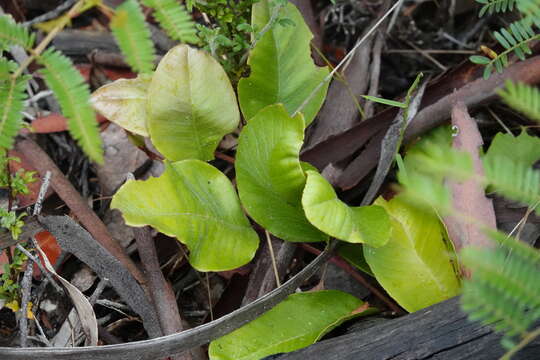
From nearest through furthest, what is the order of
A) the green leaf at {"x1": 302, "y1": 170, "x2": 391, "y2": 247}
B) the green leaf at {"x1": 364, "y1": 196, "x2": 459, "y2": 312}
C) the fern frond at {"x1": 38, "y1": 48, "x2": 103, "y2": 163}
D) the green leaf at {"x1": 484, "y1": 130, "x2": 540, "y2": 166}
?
the fern frond at {"x1": 38, "y1": 48, "x2": 103, "y2": 163}
the green leaf at {"x1": 302, "y1": 170, "x2": 391, "y2": 247}
the green leaf at {"x1": 364, "y1": 196, "x2": 459, "y2": 312}
the green leaf at {"x1": 484, "y1": 130, "x2": 540, "y2": 166}

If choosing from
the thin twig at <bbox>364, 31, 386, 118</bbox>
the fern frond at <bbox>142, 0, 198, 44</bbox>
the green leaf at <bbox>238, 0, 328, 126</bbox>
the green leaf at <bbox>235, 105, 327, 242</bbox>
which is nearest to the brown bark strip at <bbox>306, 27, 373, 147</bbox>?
the thin twig at <bbox>364, 31, 386, 118</bbox>

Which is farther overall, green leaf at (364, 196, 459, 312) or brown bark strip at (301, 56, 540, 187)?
brown bark strip at (301, 56, 540, 187)

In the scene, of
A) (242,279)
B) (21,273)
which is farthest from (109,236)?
(242,279)

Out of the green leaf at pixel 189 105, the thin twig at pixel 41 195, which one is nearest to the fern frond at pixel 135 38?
the green leaf at pixel 189 105

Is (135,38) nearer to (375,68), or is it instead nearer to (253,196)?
(253,196)

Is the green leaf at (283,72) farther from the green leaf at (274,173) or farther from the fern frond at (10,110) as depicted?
the fern frond at (10,110)

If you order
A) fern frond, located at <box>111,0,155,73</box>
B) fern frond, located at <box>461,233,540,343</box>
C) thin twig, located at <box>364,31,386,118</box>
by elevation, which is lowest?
fern frond, located at <box>461,233,540,343</box>

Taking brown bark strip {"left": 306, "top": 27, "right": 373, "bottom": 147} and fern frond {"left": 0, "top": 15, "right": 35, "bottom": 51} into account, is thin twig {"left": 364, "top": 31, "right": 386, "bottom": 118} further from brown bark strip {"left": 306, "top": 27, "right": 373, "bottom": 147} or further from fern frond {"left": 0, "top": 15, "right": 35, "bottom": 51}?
fern frond {"left": 0, "top": 15, "right": 35, "bottom": 51}

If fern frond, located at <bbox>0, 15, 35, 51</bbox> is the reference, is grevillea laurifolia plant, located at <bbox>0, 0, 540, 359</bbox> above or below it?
below
